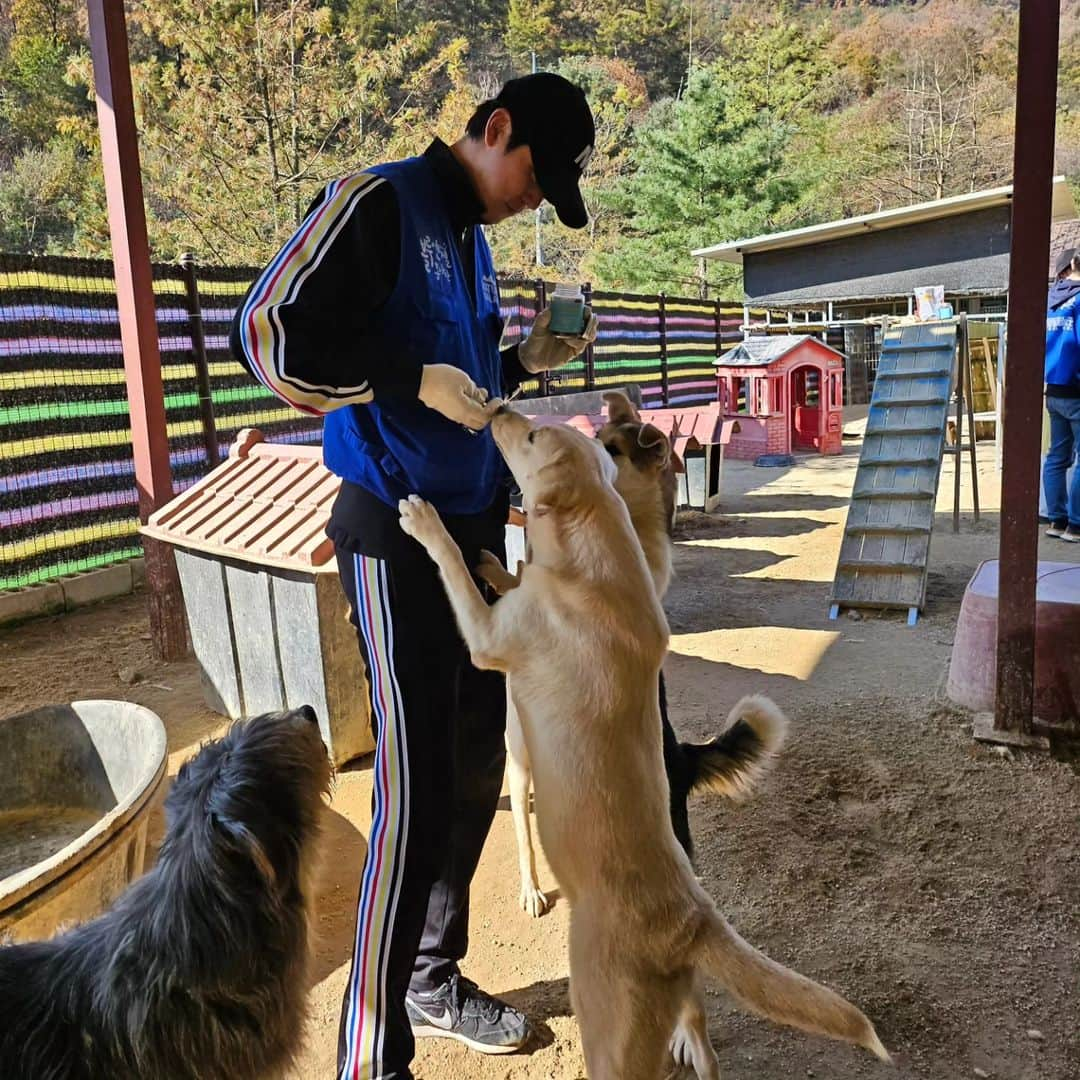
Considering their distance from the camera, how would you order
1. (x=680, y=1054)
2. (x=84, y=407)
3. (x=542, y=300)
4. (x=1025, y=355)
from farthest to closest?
(x=542, y=300), (x=84, y=407), (x=1025, y=355), (x=680, y=1054)

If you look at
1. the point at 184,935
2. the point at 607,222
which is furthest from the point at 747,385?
the point at 607,222

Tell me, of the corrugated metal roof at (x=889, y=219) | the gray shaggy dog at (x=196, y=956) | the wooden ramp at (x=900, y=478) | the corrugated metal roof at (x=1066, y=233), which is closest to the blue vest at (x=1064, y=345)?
the wooden ramp at (x=900, y=478)

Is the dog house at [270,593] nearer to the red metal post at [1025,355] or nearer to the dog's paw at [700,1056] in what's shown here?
the dog's paw at [700,1056]

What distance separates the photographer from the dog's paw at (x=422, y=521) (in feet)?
6.55

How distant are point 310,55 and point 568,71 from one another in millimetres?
32658

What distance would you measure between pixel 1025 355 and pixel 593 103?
39168 mm

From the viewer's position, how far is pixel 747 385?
47.1 feet

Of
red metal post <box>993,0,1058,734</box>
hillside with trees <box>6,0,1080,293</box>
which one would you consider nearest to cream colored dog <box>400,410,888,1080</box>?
red metal post <box>993,0,1058,734</box>

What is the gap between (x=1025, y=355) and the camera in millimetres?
3891

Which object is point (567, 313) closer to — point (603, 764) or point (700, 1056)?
point (603, 764)

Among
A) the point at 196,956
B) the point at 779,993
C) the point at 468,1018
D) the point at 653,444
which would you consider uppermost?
the point at 653,444

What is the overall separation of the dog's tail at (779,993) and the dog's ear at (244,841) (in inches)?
35.2

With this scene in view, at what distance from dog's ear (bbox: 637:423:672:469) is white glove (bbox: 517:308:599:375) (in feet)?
1.65

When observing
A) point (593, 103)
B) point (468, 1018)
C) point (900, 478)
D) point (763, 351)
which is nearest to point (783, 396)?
point (763, 351)
